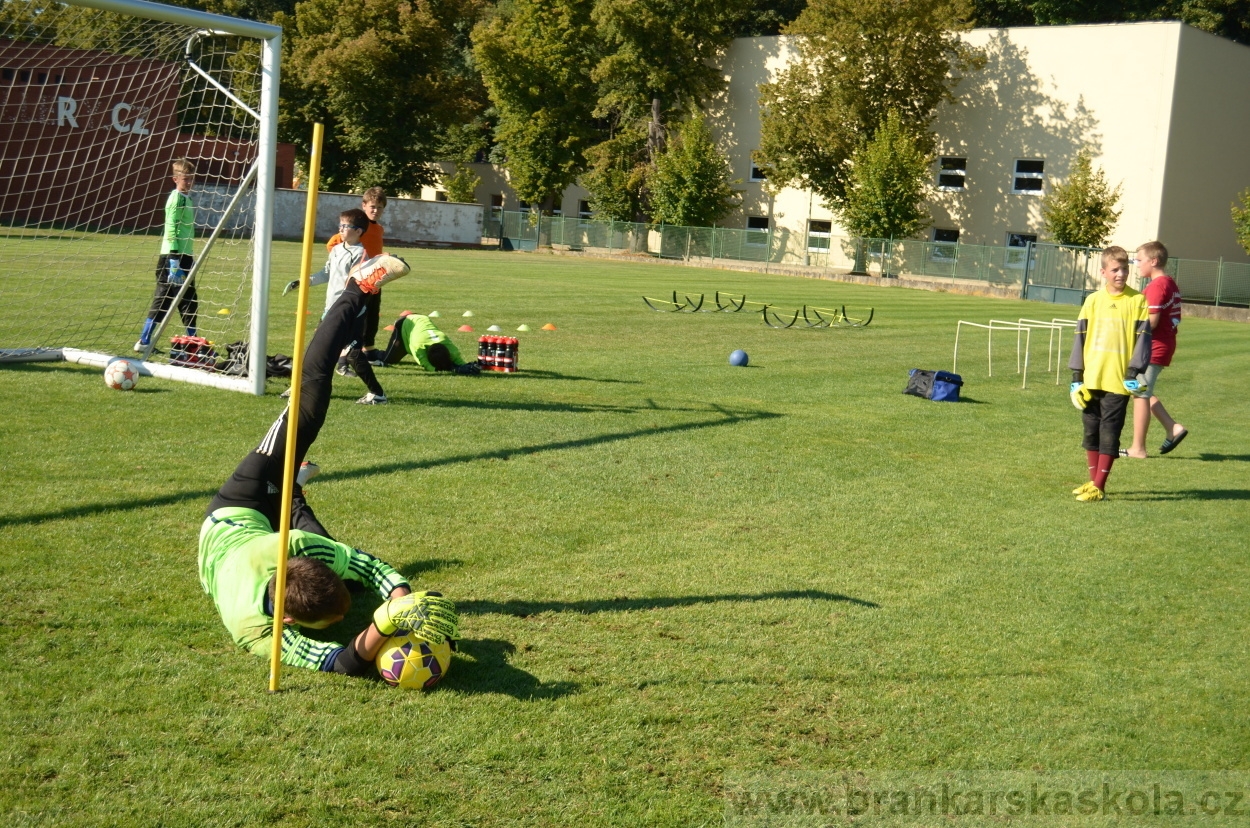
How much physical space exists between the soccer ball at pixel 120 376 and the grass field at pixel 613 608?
138mm

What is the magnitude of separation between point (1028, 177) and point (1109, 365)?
3853cm

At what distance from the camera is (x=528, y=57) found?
53969mm

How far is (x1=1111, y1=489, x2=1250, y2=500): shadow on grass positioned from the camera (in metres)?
8.65

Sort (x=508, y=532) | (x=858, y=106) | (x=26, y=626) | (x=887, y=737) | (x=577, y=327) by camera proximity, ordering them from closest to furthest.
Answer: (x=887, y=737) < (x=26, y=626) < (x=508, y=532) < (x=577, y=327) < (x=858, y=106)

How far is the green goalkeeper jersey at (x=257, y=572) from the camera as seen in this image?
14.8ft

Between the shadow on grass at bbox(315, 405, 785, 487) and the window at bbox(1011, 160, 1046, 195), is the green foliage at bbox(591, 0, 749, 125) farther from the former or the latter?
the shadow on grass at bbox(315, 405, 785, 487)

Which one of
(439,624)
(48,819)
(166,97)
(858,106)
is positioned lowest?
(48,819)

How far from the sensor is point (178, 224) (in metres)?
11.8

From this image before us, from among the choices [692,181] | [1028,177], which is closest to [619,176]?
[692,181]

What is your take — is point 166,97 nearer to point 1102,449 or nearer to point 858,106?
point 1102,449

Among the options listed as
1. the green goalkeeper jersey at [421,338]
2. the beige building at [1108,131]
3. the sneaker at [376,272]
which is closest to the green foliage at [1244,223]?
the beige building at [1108,131]

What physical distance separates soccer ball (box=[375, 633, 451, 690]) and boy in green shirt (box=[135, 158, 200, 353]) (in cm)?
865

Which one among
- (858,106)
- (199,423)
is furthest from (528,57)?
(199,423)

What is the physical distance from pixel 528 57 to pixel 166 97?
40336 millimetres
